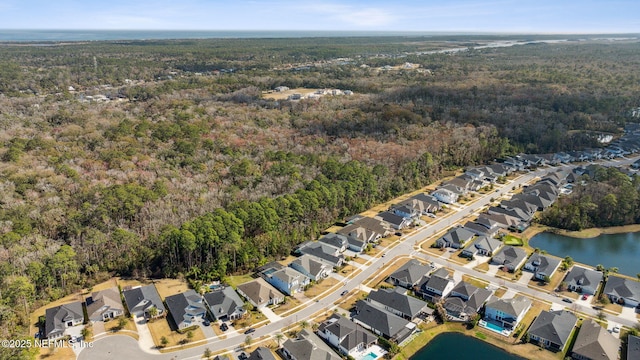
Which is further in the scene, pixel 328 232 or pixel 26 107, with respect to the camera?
pixel 26 107

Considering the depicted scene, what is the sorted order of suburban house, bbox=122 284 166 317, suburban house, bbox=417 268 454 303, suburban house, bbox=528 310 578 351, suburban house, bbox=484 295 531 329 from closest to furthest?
suburban house, bbox=528 310 578 351
suburban house, bbox=484 295 531 329
suburban house, bbox=122 284 166 317
suburban house, bbox=417 268 454 303

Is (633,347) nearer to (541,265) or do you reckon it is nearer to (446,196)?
(541,265)

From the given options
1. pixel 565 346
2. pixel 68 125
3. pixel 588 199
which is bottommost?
pixel 565 346

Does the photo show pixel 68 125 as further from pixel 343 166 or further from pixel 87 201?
pixel 343 166

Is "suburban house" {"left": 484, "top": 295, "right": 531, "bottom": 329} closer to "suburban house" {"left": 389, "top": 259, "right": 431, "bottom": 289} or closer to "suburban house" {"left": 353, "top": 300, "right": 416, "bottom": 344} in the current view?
"suburban house" {"left": 389, "top": 259, "right": 431, "bottom": 289}

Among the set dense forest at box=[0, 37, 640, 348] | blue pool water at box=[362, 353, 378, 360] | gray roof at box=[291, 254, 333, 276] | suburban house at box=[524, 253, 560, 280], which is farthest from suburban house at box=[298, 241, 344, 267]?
suburban house at box=[524, 253, 560, 280]

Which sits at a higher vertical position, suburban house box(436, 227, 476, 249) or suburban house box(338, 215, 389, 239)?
suburban house box(338, 215, 389, 239)

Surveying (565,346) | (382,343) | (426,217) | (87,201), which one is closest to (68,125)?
(87,201)
